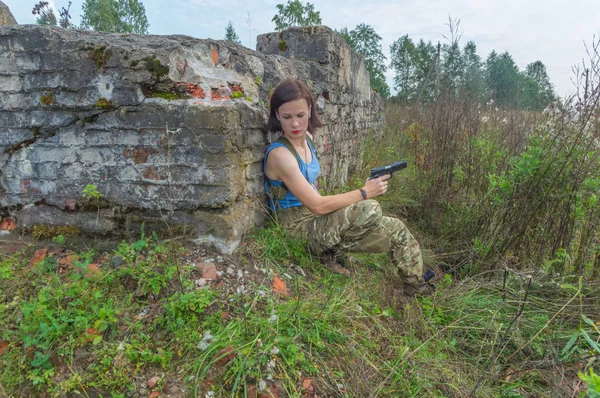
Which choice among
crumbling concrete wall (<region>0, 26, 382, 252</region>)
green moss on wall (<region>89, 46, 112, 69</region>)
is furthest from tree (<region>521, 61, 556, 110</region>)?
green moss on wall (<region>89, 46, 112, 69</region>)

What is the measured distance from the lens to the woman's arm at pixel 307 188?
2344 mm

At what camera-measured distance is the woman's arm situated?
2344mm

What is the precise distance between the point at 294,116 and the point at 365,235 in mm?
953

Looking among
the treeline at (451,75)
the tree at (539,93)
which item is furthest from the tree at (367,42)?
the tree at (539,93)

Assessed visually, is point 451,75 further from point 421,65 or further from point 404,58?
point 404,58

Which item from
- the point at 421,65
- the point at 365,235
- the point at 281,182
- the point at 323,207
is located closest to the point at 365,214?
the point at 365,235

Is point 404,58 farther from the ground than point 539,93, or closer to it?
farther from the ground

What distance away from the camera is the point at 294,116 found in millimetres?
2434

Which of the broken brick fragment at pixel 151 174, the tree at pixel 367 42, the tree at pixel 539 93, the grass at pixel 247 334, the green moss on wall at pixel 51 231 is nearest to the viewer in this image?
the grass at pixel 247 334

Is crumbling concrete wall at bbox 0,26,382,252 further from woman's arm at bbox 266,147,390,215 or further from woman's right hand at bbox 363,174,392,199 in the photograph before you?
woman's right hand at bbox 363,174,392,199

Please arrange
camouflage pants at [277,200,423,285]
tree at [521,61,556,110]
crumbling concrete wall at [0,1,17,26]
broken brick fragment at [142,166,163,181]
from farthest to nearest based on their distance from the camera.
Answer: tree at [521,61,556,110] < crumbling concrete wall at [0,1,17,26] < camouflage pants at [277,200,423,285] < broken brick fragment at [142,166,163,181]

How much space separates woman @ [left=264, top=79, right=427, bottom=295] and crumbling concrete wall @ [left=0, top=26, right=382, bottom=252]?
0.22 metres

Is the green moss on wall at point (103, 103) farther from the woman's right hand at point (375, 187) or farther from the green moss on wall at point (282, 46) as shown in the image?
the green moss on wall at point (282, 46)

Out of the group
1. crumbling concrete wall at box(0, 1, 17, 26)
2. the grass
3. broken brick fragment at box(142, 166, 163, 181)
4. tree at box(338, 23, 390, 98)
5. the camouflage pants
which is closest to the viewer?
the grass
